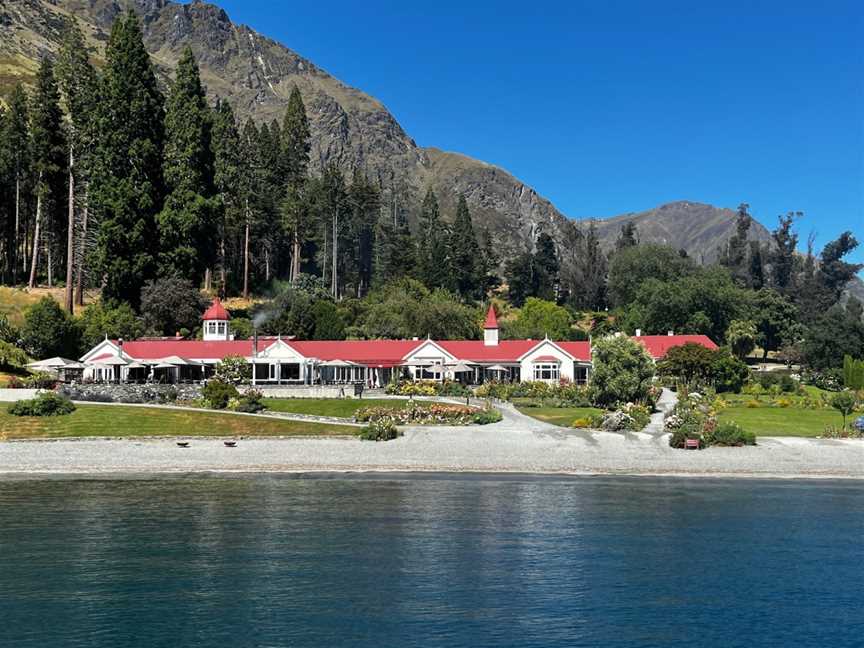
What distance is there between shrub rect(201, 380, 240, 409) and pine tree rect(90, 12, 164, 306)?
82.7ft

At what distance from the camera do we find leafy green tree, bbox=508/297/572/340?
336 ft

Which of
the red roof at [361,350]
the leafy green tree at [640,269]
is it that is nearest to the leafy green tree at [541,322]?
the leafy green tree at [640,269]

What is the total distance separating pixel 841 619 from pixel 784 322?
101871mm

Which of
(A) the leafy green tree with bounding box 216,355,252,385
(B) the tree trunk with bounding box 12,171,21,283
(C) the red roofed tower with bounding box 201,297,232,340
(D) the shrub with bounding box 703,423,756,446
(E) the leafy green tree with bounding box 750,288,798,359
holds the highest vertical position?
(B) the tree trunk with bounding box 12,171,21,283

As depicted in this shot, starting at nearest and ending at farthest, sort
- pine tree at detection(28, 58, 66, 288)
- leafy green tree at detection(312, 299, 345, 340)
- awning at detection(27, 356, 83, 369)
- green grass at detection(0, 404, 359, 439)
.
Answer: green grass at detection(0, 404, 359, 439) → awning at detection(27, 356, 83, 369) → pine tree at detection(28, 58, 66, 288) → leafy green tree at detection(312, 299, 345, 340)

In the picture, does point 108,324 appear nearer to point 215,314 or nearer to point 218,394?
point 215,314

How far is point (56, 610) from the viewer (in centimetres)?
2142

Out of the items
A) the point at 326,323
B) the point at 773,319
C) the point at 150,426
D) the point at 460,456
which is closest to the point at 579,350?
the point at 326,323

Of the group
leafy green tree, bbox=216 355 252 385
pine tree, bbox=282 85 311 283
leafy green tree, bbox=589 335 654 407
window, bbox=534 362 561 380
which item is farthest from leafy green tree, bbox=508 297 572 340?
leafy green tree, bbox=216 355 252 385

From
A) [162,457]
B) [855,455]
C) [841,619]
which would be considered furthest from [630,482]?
[162,457]

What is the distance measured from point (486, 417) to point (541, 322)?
2284 inches

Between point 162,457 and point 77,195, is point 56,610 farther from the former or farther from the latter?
point 77,195

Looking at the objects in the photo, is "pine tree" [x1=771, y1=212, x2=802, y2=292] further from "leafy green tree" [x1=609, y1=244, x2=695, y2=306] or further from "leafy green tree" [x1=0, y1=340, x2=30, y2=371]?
"leafy green tree" [x1=0, y1=340, x2=30, y2=371]

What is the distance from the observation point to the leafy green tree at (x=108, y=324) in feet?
248
